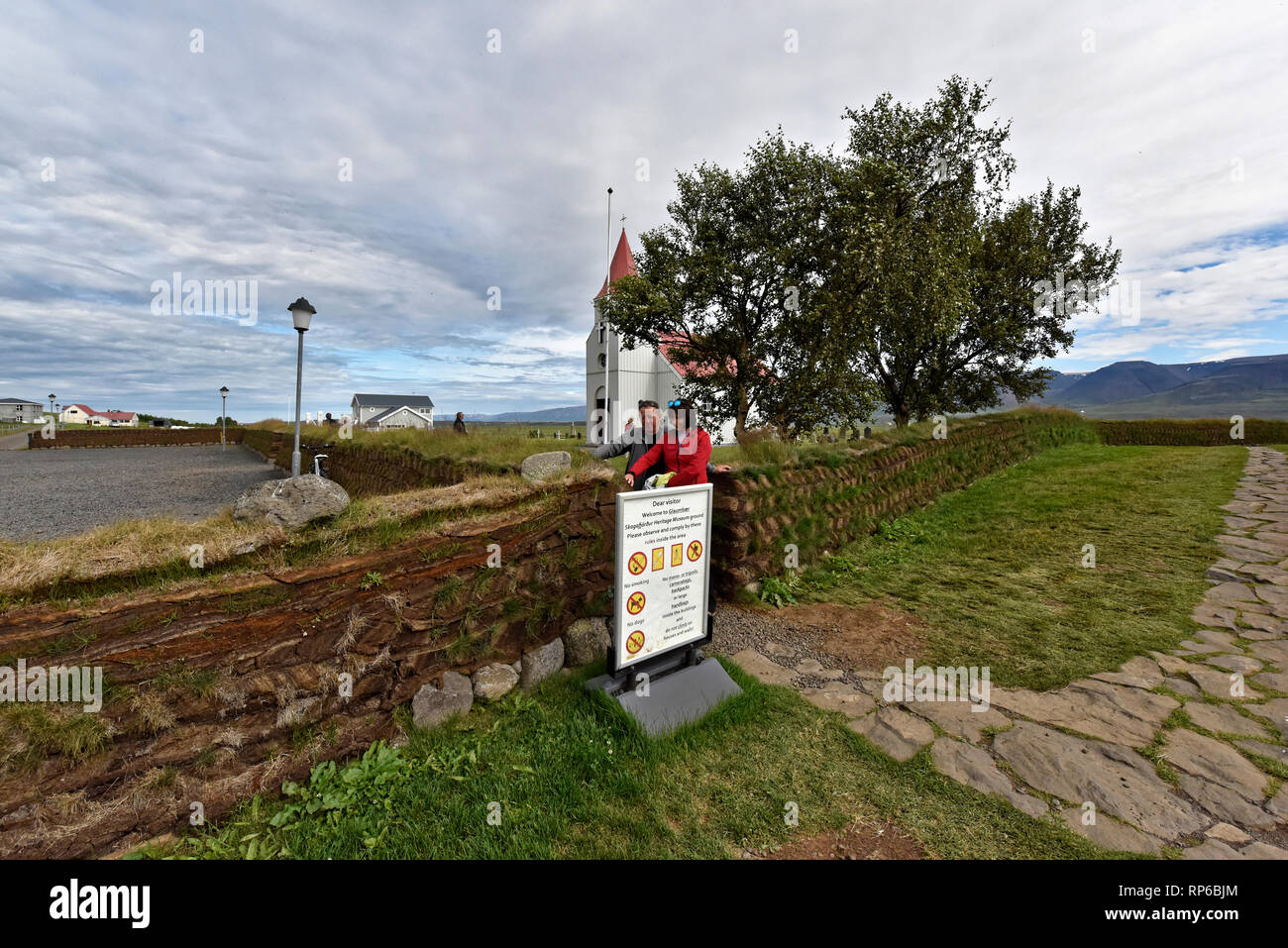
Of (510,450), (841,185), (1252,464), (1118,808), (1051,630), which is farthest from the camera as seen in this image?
(841,185)

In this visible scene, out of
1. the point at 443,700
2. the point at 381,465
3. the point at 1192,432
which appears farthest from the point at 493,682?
the point at 1192,432

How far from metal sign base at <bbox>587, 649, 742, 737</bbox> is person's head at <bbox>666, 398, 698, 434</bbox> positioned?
2.03 m

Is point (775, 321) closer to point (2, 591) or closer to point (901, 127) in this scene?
point (901, 127)

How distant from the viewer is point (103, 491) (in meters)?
11.4

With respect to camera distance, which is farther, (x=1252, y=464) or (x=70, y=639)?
(x=1252, y=464)

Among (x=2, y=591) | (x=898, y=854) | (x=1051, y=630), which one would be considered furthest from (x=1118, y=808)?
(x=2, y=591)

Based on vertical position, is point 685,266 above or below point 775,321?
above

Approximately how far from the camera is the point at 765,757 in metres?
3.23

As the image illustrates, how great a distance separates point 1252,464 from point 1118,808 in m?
15.2

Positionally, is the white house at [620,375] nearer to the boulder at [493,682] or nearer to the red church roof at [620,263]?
the red church roof at [620,263]

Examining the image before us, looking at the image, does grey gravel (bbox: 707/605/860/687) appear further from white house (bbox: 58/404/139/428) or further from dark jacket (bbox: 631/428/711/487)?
white house (bbox: 58/404/139/428)

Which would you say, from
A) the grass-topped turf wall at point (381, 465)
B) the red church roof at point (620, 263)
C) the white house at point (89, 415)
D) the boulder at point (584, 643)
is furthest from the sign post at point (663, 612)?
the white house at point (89, 415)

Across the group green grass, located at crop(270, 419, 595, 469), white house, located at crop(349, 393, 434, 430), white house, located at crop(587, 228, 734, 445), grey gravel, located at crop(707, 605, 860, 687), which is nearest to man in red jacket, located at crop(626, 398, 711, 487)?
green grass, located at crop(270, 419, 595, 469)

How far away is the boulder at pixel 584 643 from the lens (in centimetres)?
432
